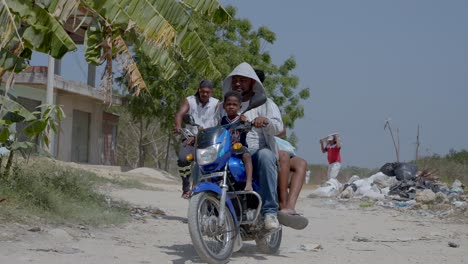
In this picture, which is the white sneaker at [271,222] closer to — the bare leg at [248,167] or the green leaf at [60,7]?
the bare leg at [248,167]

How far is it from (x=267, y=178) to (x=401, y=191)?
11312mm

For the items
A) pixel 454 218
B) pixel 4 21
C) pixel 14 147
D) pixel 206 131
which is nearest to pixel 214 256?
pixel 206 131

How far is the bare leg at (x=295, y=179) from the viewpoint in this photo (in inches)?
259

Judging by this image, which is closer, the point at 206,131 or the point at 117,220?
the point at 206,131

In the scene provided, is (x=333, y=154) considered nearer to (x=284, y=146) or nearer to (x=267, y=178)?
(x=284, y=146)

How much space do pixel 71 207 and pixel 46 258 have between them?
257cm

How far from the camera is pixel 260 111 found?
6.59m

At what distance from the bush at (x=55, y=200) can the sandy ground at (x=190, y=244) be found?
0.92 feet

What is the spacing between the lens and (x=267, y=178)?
20.5ft

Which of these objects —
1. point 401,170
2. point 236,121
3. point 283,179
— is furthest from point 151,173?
point 236,121

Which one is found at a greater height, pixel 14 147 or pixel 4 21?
pixel 4 21

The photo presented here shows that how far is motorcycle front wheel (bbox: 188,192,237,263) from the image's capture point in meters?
5.56

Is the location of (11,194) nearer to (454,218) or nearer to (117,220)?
(117,220)

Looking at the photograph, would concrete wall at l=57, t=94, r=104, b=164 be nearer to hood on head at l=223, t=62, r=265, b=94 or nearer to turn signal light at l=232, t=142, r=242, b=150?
hood on head at l=223, t=62, r=265, b=94
